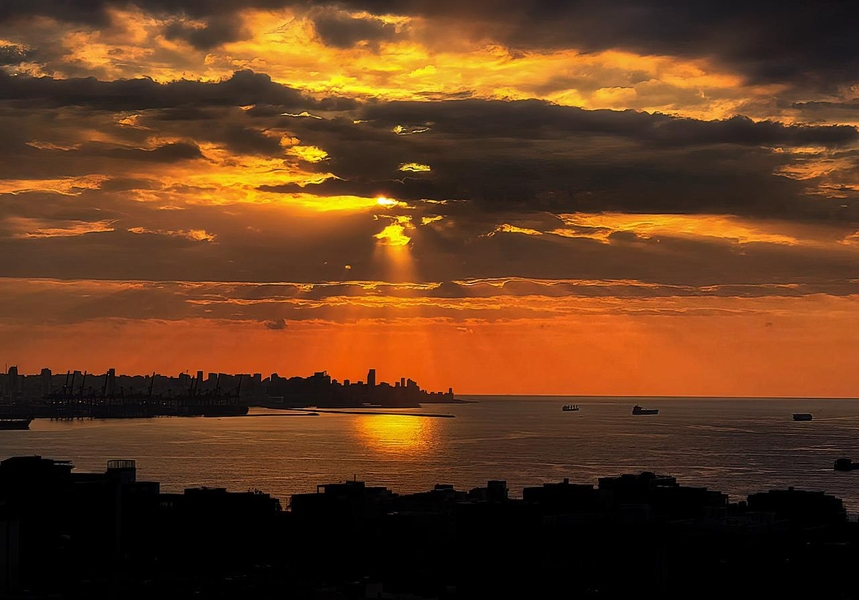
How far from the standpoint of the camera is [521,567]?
58281 mm

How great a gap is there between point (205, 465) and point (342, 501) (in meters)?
85.6

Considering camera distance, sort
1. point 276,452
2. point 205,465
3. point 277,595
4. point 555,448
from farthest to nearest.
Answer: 1. point 555,448
2. point 276,452
3. point 205,465
4. point 277,595

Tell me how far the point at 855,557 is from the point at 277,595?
31.1 meters

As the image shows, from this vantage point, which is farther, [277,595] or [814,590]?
[814,590]

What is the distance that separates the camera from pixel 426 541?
64.6 meters

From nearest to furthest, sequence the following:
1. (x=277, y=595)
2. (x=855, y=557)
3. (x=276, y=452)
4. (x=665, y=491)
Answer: (x=277, y=595) → (x=855, y=557) → (x=665, y=491) → (x=276, y=452)

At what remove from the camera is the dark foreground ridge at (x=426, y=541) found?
54.4 m

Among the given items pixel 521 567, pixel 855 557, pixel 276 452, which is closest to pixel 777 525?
pixel 855 557

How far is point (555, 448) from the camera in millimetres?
190500

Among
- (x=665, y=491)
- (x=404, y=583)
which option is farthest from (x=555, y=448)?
(x=404, y=583)

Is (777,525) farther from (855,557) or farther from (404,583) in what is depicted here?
(404,583)

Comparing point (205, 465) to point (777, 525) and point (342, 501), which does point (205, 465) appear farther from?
point (777, 525)

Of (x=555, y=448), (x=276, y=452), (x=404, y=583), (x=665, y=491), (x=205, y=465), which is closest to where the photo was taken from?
(x=404, y=583)

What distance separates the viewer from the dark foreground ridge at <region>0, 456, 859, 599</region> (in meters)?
54.4
